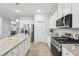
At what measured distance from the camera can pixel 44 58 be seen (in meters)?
1.49

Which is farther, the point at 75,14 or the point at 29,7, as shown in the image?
the point at 29,7

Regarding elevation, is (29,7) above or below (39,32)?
above

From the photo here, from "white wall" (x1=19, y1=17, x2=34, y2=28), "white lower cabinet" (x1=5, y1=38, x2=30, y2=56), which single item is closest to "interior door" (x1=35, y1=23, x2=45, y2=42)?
"white wall" (x1=19, y1=17, x2=34, y2=28)

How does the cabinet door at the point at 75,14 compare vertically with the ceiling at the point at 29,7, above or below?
below

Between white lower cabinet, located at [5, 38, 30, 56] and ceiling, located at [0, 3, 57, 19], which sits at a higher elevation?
ceiling, located at [0, 3, 57, 19]

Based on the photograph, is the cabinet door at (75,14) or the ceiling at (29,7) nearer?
the cabinet door at (75,14)

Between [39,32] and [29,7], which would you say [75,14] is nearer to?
[29,7]

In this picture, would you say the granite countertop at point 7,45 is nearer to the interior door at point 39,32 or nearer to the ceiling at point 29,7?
the ceiling at point 29,7

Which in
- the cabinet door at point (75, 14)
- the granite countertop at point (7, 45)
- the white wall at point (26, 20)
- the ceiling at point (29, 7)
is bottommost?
the granite countertop at point (7, 45)

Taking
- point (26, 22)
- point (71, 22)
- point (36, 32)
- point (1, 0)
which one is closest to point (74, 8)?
point (71, 22)

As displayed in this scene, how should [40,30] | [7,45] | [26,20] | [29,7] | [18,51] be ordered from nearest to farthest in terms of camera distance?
1. [7,45]
2. [18,51]
3. [29,7]
4. [40,30]
5. [26,20]

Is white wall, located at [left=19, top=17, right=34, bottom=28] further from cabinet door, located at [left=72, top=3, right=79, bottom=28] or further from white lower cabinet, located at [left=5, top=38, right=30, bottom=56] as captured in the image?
cabinet door, located at [left=72, top=3, right=79, bottom=28]

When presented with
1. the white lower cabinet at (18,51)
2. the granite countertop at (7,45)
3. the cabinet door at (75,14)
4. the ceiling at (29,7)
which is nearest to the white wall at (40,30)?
the ceiling at (29,7)

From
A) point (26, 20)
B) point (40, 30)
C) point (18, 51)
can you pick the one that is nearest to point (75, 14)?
point (18, 51)
